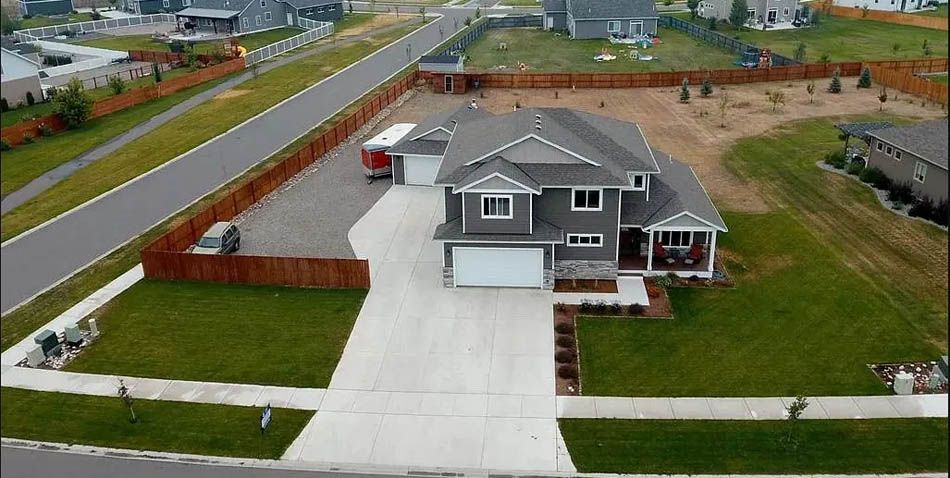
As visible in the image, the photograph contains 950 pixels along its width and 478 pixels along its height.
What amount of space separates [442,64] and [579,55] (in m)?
21.0

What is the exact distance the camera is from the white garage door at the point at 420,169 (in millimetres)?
41812

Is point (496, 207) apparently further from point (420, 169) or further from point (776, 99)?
point (776, 99)

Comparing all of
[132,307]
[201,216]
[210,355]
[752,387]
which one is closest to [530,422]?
[752,387]

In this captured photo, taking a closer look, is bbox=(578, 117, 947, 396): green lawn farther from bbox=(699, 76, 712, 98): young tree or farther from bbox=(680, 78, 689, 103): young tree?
bbox=(699, 76, 712, 98): young tree

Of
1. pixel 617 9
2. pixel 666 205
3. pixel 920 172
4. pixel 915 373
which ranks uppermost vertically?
pixel 617 9

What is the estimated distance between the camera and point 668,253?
1249 inches

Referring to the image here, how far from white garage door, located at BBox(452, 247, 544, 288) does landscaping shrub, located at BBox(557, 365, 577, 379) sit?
617cm

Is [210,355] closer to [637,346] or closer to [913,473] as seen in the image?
[637,346]

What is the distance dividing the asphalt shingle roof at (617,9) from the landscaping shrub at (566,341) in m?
72.8

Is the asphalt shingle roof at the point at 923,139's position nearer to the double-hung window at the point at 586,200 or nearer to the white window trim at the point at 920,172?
the white window trim at the point at 920,172

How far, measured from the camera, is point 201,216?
1350 inches

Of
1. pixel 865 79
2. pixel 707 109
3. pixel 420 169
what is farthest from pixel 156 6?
pixel 865 79

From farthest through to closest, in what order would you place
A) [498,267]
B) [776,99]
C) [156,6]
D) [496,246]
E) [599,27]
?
[156,6] < [599,27] < [776,99] < [498,267] < [496,246]

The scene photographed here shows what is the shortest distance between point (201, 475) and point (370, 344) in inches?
316
